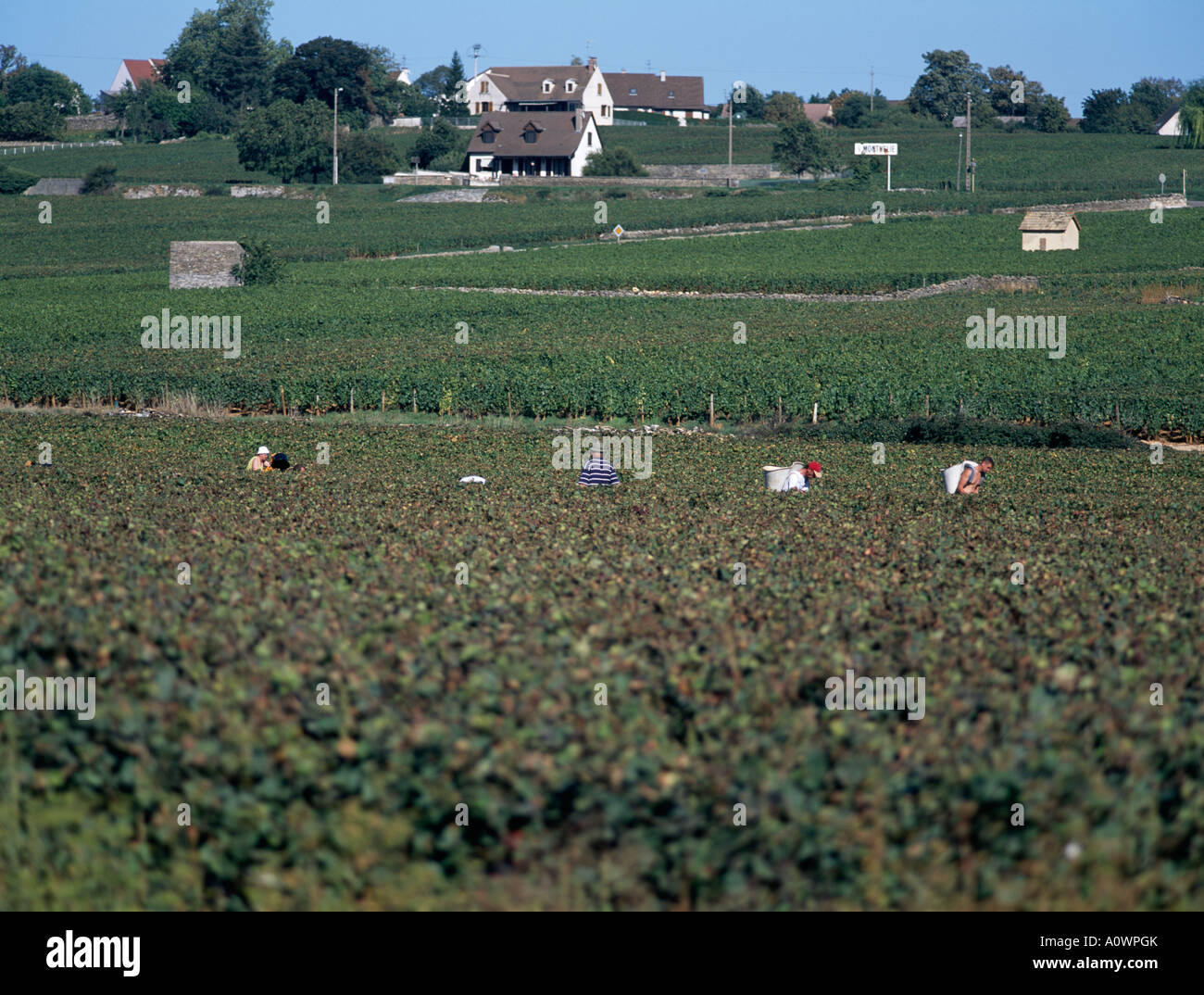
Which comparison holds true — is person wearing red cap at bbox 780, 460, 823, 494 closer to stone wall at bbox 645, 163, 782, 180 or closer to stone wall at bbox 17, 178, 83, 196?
stone wall at bbox 17, 178, 83, 196

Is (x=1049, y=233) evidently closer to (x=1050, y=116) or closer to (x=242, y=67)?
(x=1050, y=116)

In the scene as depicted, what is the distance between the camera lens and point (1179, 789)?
599 centimetres

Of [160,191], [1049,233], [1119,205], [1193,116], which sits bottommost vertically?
[1049,233]

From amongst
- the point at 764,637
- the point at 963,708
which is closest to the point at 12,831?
the point at 764,637

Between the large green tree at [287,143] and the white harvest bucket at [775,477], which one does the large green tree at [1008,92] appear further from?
the white harvest bucket at [775,477]

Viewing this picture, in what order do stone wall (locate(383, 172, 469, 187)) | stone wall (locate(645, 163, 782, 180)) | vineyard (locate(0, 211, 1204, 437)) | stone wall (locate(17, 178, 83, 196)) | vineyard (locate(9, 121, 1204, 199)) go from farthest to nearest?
stone wall (locate(645, 163, 782, 180)) < vineyard (locate(9, 121, 1204, 199)) < stone wall (locate(383, 172, 469, 187)) < stone wall (locate(17, 178, 83, 196)) < vineyard (locate(0, 211, 1204, 437))

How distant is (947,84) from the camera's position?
179 m

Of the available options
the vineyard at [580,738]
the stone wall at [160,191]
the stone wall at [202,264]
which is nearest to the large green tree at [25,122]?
the stone wall at [160,191]

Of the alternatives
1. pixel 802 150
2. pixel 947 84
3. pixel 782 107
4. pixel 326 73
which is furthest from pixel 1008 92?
pixel 326 73

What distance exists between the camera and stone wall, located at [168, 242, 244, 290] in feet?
209

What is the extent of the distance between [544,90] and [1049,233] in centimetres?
8807

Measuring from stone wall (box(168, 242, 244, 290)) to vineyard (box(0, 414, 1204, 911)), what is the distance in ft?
187

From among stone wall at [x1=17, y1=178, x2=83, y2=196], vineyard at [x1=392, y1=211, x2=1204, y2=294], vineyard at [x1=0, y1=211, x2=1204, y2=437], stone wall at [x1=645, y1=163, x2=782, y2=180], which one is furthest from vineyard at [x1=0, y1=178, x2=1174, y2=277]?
vineyard at [x1=0, y1=211, x2=1204, y2=437]

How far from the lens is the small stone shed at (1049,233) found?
275 ft
